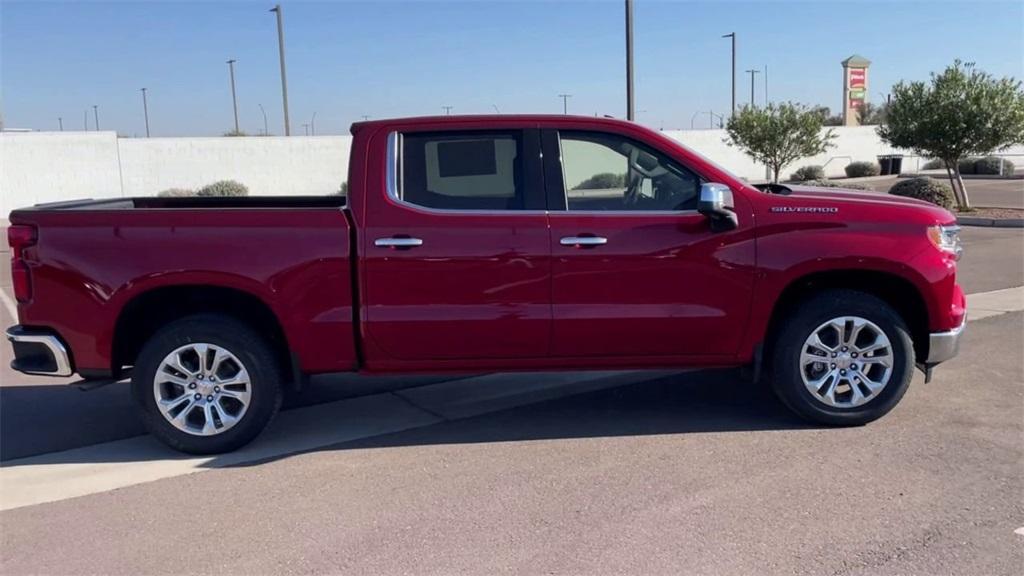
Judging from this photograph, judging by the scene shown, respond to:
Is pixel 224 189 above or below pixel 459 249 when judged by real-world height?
above

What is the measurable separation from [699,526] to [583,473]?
873 mm

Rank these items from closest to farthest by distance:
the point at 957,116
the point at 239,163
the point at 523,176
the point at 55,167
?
the point at 523,176
the point at 957,116
the point at 55,167
the point at 239,163

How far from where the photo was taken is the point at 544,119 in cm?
539

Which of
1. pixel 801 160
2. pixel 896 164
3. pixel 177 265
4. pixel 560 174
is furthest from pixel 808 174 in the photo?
pixel 177 265

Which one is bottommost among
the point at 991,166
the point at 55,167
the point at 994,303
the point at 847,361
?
the point at 994,303

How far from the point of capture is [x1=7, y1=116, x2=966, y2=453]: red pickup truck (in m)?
5.07

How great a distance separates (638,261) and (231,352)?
2.47 meters

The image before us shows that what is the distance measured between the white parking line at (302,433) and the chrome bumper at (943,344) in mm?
2052

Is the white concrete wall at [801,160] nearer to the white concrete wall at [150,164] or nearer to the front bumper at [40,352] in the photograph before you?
the white concrete wall at [150,164]

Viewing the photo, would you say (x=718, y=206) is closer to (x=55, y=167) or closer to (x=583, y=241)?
(x=583, y=241)

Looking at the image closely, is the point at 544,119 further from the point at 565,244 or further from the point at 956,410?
the point at 956,410

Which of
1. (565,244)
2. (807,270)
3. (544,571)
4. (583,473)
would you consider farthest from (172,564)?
(807,270)

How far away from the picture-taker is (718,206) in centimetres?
498

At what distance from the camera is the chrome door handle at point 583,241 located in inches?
203
